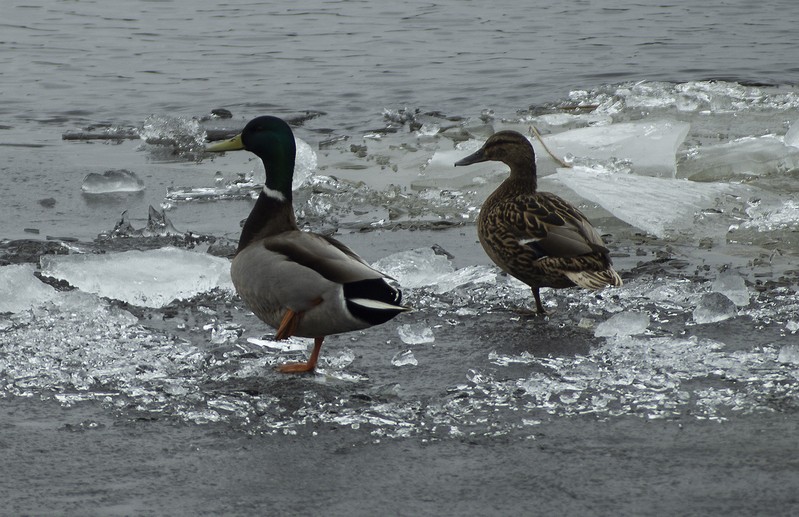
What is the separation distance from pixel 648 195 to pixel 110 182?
11.0 feet

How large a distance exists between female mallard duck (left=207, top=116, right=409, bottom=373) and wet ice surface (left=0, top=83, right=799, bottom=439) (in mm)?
193

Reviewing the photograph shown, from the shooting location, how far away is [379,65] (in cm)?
1279

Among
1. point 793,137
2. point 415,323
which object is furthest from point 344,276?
point 793,137

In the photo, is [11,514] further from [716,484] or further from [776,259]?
[776,259]

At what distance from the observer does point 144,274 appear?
515 centimetres

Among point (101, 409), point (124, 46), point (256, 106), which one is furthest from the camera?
point (124, 46)

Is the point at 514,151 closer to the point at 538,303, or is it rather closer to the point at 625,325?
the point at 538,303

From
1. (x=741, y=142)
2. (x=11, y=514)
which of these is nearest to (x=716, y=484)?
(x=11, y=514)

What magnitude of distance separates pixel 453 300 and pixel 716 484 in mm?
2067

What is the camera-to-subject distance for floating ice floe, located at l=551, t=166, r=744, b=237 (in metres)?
6.17

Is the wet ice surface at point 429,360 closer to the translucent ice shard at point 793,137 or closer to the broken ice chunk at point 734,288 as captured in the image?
the broken ice chunk at point 734,288

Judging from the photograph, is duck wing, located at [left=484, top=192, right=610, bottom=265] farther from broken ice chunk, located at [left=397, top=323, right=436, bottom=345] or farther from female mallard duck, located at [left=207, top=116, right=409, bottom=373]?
female mallard duck, located at [left=207, top=116, right=409, bottom=373]

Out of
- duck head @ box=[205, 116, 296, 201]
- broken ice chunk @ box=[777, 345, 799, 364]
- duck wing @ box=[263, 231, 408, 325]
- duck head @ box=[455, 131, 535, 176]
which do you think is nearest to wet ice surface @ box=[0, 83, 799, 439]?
broken ice chunk @ box=[777, 345, 799, 364]

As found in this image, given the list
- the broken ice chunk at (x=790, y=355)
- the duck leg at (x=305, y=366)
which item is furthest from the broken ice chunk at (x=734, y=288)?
the duck leg at (x=305, y=366)
